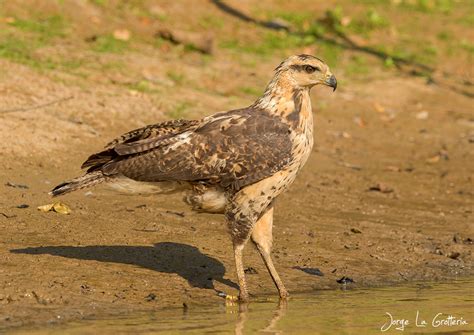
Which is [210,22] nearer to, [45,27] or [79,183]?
[45,27]

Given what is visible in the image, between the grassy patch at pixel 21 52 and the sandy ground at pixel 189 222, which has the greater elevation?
the grassy patch at pixel 21 52

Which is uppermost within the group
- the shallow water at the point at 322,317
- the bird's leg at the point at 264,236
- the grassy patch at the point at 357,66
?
the grassy patch at the point at 357,66

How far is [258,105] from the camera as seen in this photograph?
8977mm

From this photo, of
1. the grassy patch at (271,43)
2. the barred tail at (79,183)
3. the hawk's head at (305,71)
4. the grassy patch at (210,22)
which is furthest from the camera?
the grassy patch at (210,22)

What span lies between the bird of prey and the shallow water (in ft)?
1.23

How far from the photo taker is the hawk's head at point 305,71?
352 inches

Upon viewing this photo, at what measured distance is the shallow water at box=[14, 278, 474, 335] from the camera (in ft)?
24.9

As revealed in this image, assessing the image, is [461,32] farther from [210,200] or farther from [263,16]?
[210,200]

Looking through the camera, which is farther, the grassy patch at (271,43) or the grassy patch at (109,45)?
the grassy patch at (271,43)

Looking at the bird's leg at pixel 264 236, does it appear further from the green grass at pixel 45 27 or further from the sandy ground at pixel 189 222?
the green grass at pixel 45 27

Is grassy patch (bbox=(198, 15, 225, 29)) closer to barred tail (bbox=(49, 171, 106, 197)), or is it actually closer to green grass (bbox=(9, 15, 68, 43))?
green grass (bbox=(9, 15, 68, 43))

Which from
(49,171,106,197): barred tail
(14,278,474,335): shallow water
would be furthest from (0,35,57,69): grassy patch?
(14,278,474,335): shallow water

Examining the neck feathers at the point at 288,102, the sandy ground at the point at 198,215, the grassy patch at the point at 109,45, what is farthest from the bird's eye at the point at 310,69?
the grassy patch at the point at 109,45

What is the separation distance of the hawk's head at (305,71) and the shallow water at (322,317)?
1.77m
